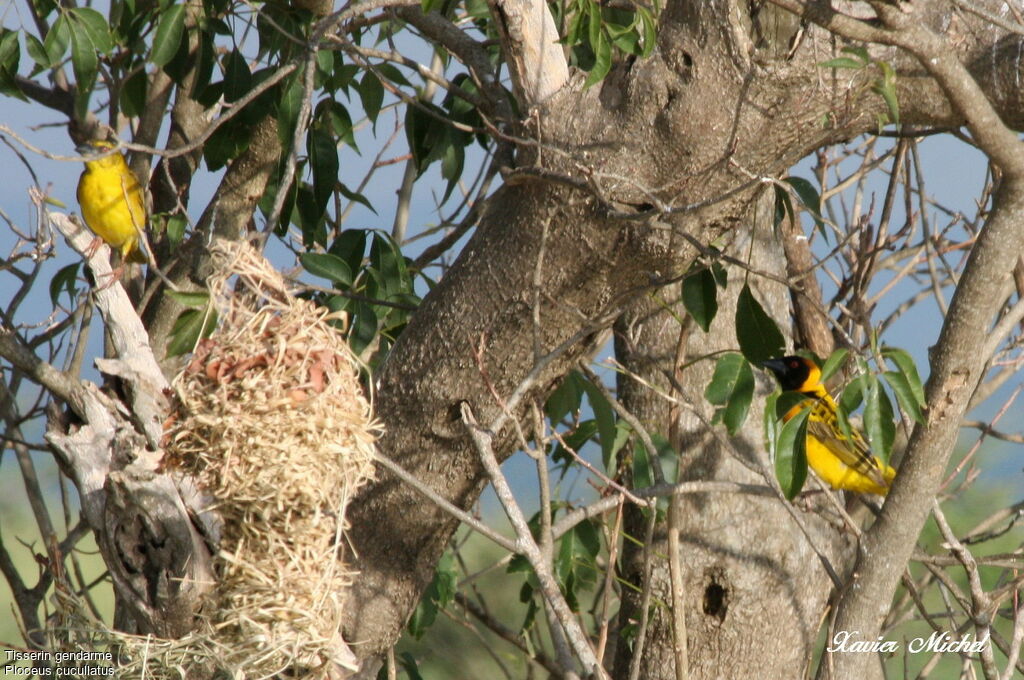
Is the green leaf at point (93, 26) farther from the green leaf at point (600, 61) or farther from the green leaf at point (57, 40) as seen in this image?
the green leaf at point (600, 61)

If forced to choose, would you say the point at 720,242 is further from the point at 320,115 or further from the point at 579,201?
the point at 320,115

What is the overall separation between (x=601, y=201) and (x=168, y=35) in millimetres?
1210

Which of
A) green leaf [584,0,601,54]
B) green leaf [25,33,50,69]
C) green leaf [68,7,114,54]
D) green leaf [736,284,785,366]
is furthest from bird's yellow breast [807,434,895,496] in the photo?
green leaf [25,33,50,69]

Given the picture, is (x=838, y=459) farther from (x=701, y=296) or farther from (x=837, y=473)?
(x=701, y=296)

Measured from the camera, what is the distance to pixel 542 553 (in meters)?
1.94

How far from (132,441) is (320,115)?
1.20 m

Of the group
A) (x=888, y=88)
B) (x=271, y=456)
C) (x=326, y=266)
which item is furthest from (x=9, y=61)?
(x=888, y=88)

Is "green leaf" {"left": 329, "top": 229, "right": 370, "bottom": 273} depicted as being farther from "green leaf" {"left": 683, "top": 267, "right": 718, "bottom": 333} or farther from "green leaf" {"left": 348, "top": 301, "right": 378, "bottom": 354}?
"green leaf" {"left": 683, "top": 267, "right": 718, "bottom": 333}

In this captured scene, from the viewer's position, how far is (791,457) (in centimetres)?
173

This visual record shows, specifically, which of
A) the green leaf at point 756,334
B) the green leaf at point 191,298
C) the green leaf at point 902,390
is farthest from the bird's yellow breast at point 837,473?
the green leaf at point 191,298

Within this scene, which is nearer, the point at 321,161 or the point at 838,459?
the point at 321,161

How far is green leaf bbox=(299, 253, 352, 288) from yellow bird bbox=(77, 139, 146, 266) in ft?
4.77

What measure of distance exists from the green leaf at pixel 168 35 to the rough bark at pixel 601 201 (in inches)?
35.1

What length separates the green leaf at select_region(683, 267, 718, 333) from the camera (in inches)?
78.5
